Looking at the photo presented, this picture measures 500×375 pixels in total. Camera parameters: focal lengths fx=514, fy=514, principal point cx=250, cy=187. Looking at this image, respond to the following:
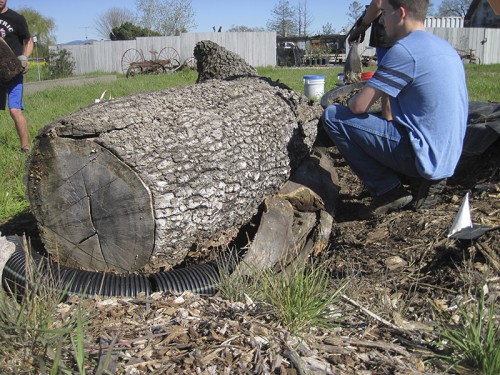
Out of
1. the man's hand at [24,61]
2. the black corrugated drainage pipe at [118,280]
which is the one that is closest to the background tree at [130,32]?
the man's hand at [24,61]

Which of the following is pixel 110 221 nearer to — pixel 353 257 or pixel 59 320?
pixel 59 320

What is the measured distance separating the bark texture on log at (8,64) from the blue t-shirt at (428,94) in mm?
4140

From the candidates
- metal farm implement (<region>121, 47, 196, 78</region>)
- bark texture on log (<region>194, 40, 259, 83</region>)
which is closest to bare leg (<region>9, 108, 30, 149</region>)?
bark texture on log (<region>194, 40, 259, 83</region>)

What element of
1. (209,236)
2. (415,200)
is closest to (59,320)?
(209,236)

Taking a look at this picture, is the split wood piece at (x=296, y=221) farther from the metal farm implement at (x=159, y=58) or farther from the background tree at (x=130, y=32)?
the background tree at (x=130, y=32)

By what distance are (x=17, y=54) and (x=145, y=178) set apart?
4.17 metres

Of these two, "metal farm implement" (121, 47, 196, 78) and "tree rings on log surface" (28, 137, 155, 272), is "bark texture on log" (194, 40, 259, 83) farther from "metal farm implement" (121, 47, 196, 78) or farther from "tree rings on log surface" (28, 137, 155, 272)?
"metal farm implement" (121, 47, 196, 78)

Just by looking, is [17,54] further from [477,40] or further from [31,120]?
[477,40]

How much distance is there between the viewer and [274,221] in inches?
127

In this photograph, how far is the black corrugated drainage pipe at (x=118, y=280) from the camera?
2.60m

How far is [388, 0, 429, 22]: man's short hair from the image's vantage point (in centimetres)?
301

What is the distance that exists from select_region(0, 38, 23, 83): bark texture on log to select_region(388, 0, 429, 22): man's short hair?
4.18 metres

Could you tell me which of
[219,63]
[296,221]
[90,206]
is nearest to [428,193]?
[296,221]

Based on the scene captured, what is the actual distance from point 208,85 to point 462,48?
2840cm
